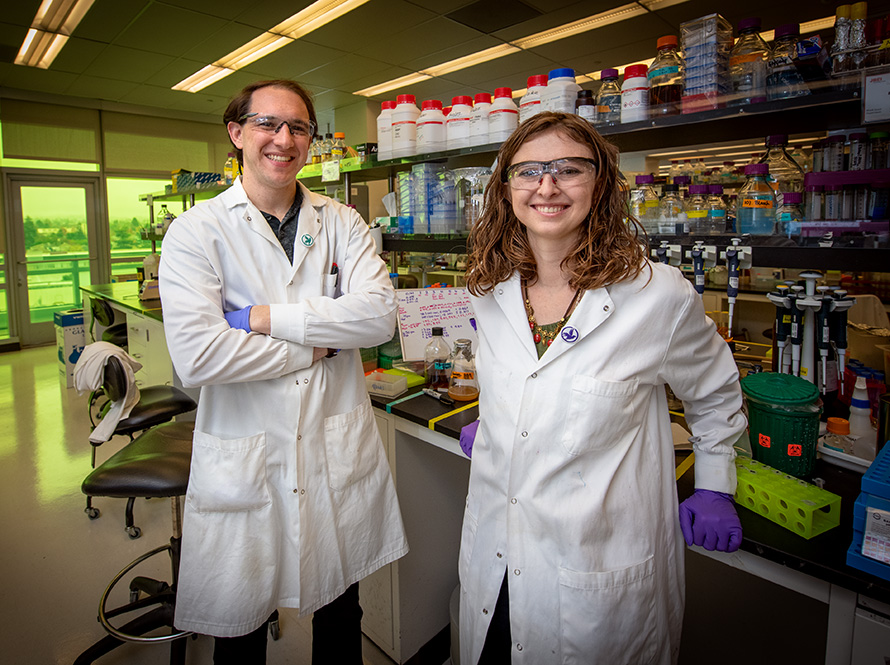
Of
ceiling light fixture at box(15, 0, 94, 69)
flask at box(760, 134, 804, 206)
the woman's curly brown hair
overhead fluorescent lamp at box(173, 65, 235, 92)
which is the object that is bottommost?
the woman's curly brown hair

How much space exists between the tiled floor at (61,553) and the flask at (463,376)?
3.32 ft

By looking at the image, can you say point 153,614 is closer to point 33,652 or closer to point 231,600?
point 33,652

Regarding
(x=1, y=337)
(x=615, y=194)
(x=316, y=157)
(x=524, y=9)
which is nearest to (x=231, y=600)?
(x=615, y=194)

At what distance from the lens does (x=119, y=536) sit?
2725mm

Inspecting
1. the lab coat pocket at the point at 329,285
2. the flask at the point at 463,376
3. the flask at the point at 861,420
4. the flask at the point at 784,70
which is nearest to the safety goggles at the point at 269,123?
the lab coat pocket at the point at 329,285

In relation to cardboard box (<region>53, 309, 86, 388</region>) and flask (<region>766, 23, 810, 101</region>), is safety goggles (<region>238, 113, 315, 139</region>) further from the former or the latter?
cardboard box (<region>53, 309, 86, 388</region>)

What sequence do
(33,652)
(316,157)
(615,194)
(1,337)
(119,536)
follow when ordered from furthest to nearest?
(1,337) < (316,157) < (119,536) < (33,652) < (615,194)

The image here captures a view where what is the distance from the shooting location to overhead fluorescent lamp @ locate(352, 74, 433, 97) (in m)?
6.35

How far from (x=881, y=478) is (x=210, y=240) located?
1.57 metres

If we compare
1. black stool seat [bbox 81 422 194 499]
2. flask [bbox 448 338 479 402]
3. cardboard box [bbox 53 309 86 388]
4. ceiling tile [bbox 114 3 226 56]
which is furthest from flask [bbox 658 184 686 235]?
cardboard box [bbox 53 309 86 388]

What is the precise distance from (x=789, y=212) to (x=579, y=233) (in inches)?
29.9

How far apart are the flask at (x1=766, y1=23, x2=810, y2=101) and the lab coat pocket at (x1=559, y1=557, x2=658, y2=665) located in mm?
1198

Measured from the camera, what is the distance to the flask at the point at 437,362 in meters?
2.08

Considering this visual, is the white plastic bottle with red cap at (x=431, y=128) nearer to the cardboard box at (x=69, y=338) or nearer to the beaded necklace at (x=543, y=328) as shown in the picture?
the beaded necklace at (x=543, y=328)
